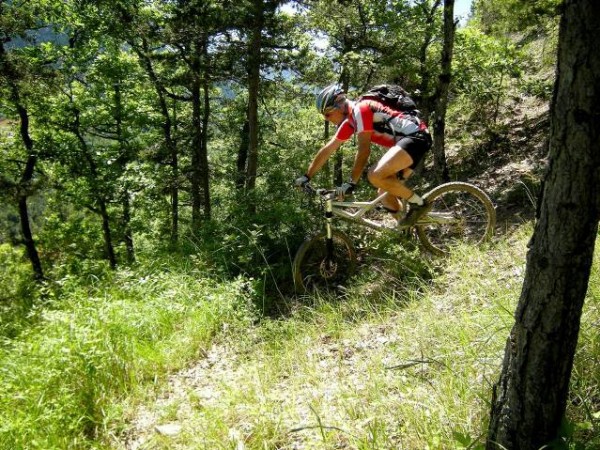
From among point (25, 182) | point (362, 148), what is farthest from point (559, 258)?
point (25, 182)

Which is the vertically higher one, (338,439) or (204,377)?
(338,439)

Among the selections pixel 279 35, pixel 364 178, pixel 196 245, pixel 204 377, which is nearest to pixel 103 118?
pixel 279 35

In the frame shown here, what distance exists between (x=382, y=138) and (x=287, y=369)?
3.06m

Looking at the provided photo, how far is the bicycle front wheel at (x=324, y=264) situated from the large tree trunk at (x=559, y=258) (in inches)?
149

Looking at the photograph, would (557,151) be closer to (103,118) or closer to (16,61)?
(16,61)

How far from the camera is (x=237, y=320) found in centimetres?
497

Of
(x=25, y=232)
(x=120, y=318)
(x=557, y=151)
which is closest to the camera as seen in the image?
(x=557, y=151)

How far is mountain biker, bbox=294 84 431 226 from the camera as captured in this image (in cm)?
508

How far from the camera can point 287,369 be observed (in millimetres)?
3725

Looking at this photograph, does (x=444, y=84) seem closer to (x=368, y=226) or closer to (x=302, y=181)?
(x=368, y=226)

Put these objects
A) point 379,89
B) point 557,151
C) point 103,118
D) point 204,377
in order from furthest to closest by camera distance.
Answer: point 103,118
point 379,89
point 204,377
point 557,151

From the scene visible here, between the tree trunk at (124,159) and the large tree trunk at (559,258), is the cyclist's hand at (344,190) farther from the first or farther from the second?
the tree trunk at (124,159)

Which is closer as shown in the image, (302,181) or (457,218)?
(302,181)

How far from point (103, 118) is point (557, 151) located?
1873cm
